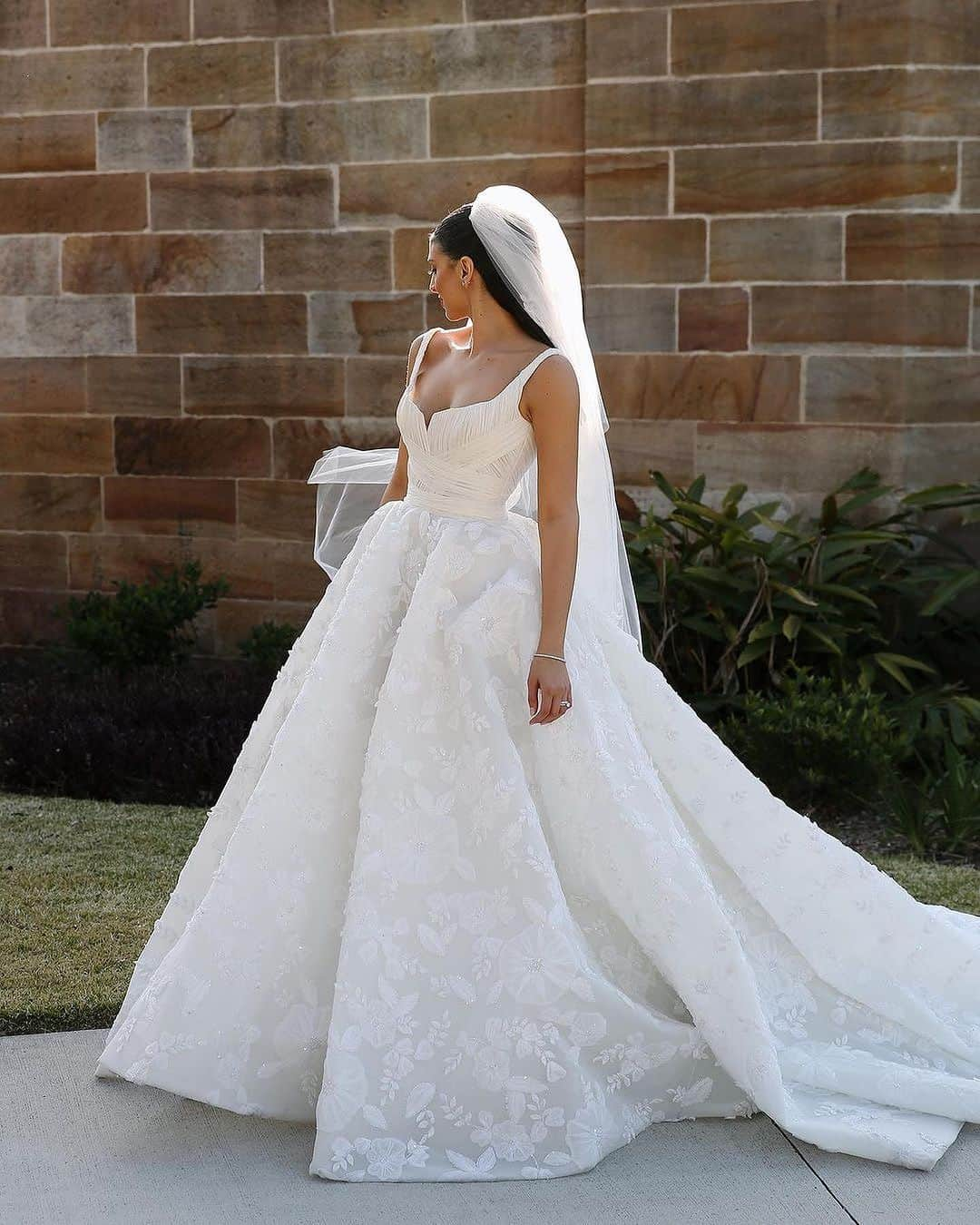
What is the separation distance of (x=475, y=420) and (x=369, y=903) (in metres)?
0.99

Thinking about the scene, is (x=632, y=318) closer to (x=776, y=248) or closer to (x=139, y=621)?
(x=776, y=248)

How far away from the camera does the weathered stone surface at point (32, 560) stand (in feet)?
24.2

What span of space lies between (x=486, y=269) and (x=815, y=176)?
3488mm

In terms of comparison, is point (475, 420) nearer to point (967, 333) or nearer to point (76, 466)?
point (967, 333)

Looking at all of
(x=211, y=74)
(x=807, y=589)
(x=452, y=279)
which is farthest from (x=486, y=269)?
(x=211, y=74)

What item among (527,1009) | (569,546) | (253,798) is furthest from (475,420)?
(527,1009)

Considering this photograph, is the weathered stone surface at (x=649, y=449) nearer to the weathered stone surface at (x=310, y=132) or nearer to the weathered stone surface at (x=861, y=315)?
the weathered stone surface at (x=861, y=315)

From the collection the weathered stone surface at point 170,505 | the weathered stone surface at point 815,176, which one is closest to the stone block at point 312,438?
the weathered stone surface at point 170,505

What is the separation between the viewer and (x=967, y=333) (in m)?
6.04

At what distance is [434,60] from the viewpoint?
6562mm

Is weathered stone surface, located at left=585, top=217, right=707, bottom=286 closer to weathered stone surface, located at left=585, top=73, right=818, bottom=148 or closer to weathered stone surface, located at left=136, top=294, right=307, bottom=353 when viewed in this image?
weathered stone surface, located at left=585, top=73, right=818, bottom=148

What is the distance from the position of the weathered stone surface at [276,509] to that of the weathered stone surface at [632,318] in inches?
62.0

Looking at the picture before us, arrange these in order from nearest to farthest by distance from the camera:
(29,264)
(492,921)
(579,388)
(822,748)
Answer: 1. (492,921)
2. (579,388)
3. (822,748)
4. (29,264)

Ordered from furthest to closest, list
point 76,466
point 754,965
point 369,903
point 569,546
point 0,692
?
1. point 76,466
2. point 0,692
3. point 754,965
4. point 569,546
5. point 369,903
